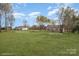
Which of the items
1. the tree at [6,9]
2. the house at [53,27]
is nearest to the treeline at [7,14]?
the tree at [6,9]

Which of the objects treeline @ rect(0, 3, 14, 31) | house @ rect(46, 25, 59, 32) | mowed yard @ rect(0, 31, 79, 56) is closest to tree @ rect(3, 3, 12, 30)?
treeline @ rect(0, 3, 14, 31)

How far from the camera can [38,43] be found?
182 centimetres

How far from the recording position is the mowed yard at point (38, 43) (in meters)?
1.79

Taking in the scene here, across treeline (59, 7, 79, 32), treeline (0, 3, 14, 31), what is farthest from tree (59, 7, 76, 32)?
treeline (0, 3, 14, 31)

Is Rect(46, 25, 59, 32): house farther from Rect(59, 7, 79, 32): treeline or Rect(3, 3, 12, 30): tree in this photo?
Rect(3, 3, 12, 30): tree

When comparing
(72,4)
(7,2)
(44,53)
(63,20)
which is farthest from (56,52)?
(7,2)

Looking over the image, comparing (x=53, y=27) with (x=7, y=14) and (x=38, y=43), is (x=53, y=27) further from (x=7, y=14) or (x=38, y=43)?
(x=7, y=14)

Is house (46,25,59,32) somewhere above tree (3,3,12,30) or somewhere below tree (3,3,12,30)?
below

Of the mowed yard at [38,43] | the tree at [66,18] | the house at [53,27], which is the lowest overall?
the mowed yard at [38,43]

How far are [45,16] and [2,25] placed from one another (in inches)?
12.5

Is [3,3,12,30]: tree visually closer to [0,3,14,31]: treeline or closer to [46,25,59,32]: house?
[0,3,14,31]: treeline

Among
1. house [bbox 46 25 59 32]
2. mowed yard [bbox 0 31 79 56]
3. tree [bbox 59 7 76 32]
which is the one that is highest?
tree [bbox 59 7 76 32]

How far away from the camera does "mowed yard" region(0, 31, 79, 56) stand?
179cm

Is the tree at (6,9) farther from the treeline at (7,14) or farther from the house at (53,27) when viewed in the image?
the house at (53,27)
